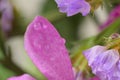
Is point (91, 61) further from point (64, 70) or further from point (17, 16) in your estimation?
point (17, 16)

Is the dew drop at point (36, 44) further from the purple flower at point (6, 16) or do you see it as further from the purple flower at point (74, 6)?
the purple flower at point (6, 16)

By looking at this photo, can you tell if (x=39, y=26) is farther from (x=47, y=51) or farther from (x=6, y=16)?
(x=6, y=16)

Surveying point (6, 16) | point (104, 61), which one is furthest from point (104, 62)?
point (6, 16)

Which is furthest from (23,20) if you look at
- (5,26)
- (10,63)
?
(10,63)

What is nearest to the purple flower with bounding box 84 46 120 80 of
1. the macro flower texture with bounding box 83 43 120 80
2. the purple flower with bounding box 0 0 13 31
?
the macro flower texture with bounding box 83 43 120 80

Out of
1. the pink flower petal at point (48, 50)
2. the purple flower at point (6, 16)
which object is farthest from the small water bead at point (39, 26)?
the purple flower at point (6, 16)

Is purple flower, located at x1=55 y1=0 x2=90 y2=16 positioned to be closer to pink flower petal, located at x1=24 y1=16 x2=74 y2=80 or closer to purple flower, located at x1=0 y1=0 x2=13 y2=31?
pink flower petal, located at x1=24 y1=16 x2=74 y2=80
